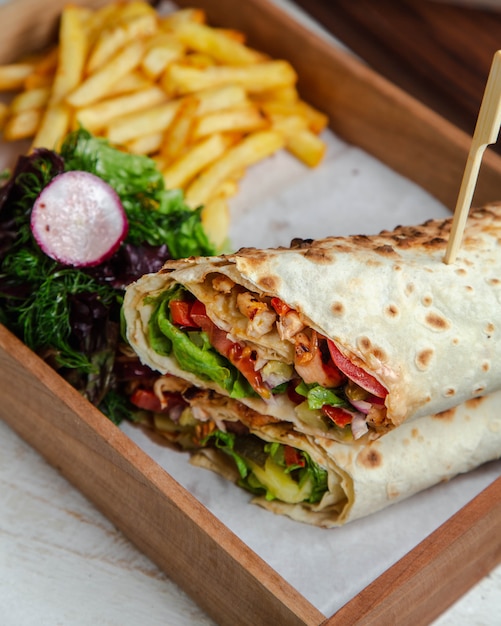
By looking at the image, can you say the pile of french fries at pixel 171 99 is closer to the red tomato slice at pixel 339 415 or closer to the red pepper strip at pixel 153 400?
the red pepper strip at pixel 153 400

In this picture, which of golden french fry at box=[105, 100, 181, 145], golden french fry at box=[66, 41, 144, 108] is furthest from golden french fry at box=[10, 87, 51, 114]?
golden french fry at box=[105, 100, 181, 145]

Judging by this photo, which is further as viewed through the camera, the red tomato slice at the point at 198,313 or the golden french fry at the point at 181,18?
the golden french fry at the point at 181,18

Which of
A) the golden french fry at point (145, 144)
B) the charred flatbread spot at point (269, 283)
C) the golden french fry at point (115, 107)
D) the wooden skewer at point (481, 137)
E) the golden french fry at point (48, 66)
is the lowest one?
the golden french fry at point (48, 66)

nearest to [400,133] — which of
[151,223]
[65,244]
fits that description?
[151,223]

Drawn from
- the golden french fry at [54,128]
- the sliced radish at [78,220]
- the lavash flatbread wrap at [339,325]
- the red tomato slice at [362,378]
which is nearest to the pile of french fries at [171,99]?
the golden french fry at [54,128]

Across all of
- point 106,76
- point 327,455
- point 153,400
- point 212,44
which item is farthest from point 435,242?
point 212,44

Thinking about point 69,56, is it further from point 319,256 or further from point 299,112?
point 319,256
